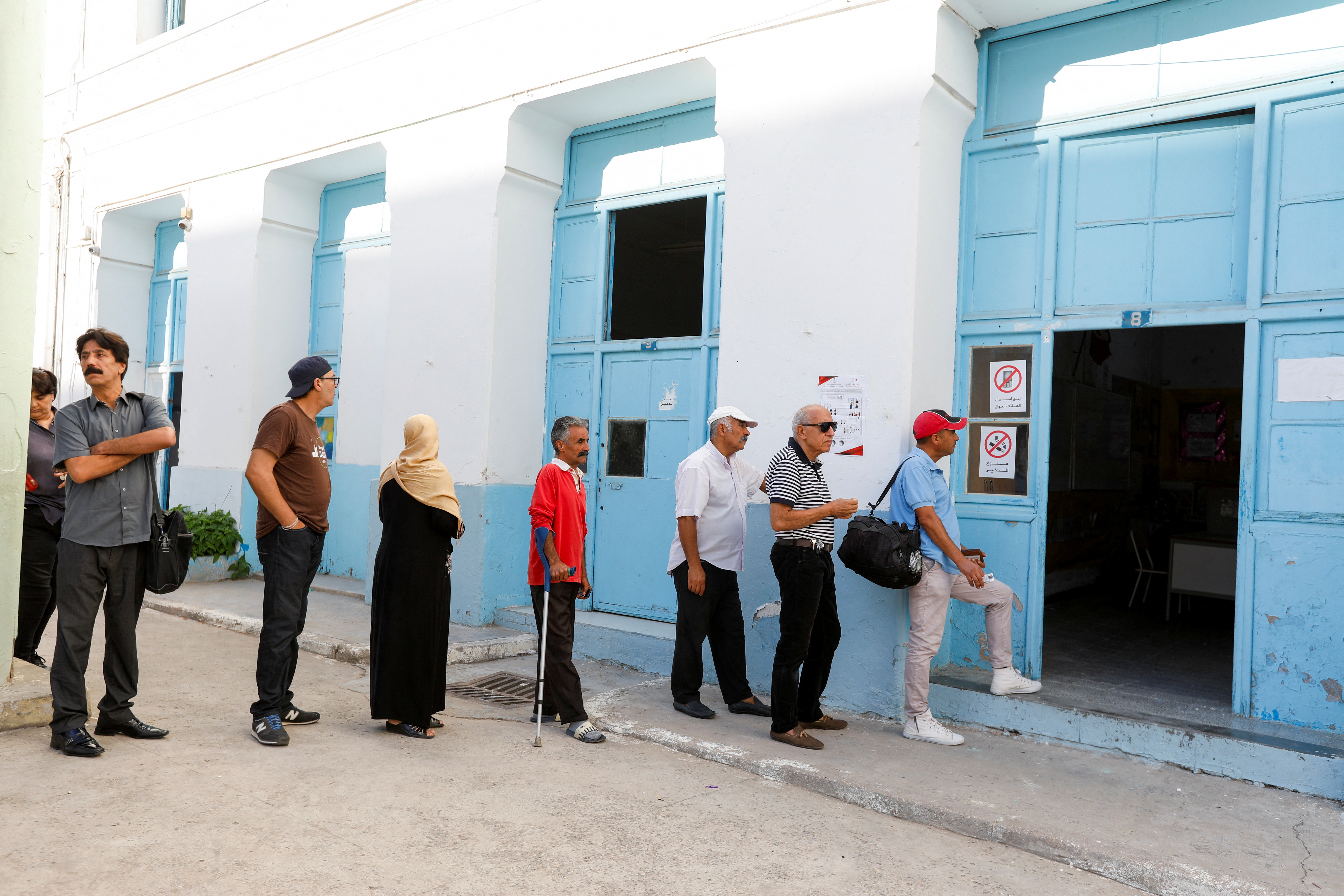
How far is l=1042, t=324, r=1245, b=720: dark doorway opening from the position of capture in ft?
22.2

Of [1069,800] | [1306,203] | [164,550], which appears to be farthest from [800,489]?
[164,550]

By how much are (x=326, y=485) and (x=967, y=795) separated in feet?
11.6

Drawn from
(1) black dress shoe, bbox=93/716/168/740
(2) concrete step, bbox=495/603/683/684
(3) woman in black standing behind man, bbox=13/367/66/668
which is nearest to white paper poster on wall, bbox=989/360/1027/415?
(2) concrete step, bbox=495/603/683/684

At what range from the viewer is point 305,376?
505 centimetres

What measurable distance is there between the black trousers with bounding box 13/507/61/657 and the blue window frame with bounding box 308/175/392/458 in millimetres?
4156

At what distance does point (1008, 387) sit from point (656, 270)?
3.56 metres

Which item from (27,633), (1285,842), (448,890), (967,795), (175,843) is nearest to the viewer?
(448,890)

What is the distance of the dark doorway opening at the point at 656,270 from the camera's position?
26.6 feet

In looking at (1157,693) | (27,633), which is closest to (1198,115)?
(1157,693)

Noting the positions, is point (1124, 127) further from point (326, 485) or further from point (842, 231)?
point (326, 485)

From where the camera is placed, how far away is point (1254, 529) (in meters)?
5.19

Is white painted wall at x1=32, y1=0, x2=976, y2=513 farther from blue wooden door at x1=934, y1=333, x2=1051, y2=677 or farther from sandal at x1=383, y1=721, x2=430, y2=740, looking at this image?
sandal at x1=383, y1=721, x2=430, y2=740

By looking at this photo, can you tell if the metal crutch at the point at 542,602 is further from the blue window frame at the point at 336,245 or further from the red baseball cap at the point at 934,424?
the blue window frame at the point at 336,245

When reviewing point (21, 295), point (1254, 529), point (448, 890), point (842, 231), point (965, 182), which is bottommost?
point (448, 890)
